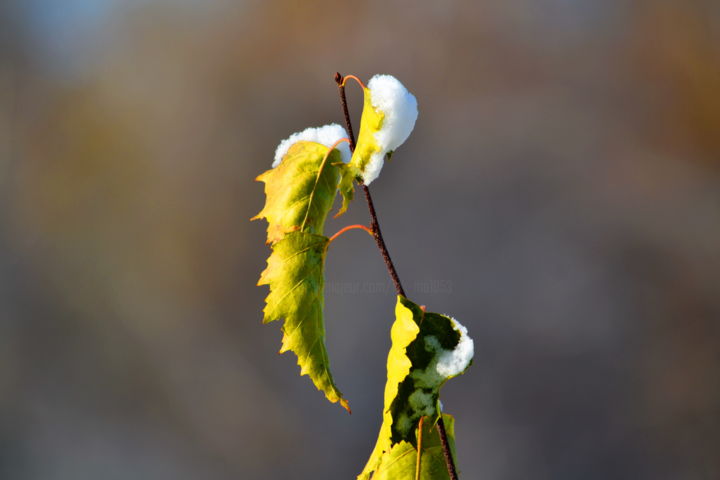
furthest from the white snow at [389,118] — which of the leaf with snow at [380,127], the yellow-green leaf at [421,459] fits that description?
the yellow-green leaf at [421,459]

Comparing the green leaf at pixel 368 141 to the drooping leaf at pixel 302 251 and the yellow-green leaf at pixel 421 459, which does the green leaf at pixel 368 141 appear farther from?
the yellow-green leaf at pixel 421 459

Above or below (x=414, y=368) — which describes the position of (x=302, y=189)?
above

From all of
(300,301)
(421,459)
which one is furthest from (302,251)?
(421,459)

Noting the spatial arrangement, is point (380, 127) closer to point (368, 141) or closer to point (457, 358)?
point (368, 141)

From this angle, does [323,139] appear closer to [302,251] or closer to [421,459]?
[302,251]

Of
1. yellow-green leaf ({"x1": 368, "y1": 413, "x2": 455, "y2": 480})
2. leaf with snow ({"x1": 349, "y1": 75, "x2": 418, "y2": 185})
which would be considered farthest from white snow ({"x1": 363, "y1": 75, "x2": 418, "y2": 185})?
yellow-green leaf ({"x1": 368, "y1": 413, "x2": 455, "y2": 480})

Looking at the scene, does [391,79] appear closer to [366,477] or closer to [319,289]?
[319,289]
